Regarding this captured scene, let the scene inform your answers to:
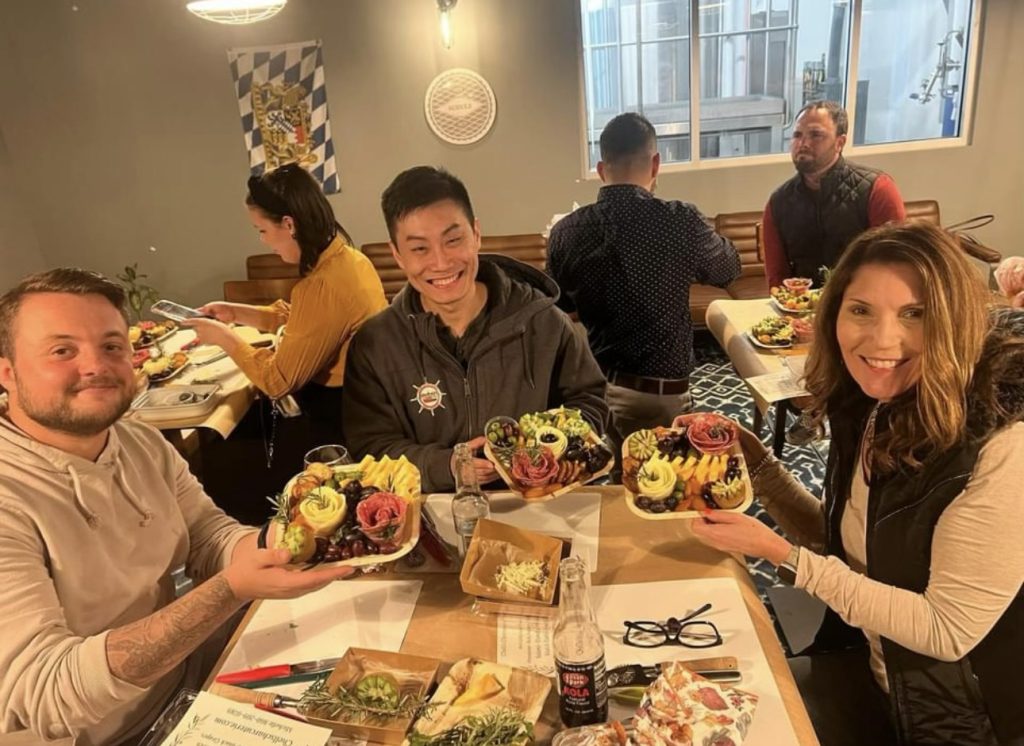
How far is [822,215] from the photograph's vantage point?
3475mm

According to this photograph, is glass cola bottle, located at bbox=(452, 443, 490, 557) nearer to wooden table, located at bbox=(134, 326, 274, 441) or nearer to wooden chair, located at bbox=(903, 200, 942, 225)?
wooden table, located at bbox=(134, 326, 274, 441)

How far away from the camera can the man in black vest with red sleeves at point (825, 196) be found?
3.36 metres

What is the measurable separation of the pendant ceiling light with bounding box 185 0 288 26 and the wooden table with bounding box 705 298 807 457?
8.11 feet

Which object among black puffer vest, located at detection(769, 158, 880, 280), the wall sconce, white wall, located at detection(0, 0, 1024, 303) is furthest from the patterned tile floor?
the wall sconce

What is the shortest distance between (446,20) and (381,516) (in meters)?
4.95

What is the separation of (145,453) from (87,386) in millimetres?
249

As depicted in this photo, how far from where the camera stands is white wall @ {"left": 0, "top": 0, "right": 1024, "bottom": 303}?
17.9 feet

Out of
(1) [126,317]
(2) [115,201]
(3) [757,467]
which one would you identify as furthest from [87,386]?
(2) [115,201]

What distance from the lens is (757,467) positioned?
1774 mm

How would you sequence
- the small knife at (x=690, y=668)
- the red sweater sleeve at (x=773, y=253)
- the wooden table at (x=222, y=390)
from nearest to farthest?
the small knife at (x=690, y=668)
the wooden table at (x=222, y=390)
the red sweater sleeve at (x=773, y=253)

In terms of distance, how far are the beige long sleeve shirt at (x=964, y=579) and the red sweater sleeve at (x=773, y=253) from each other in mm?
2583

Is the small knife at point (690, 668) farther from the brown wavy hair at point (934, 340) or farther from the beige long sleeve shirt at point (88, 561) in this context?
the beige long sleeve shirt at point (88, 561)

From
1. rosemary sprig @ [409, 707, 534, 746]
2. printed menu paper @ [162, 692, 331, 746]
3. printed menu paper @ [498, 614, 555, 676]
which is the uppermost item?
rosemary sprig @ [409, 707, 534, 746]

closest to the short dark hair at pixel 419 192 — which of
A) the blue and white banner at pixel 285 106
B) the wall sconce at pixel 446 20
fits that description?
the wall sconce at pixel 446 20
